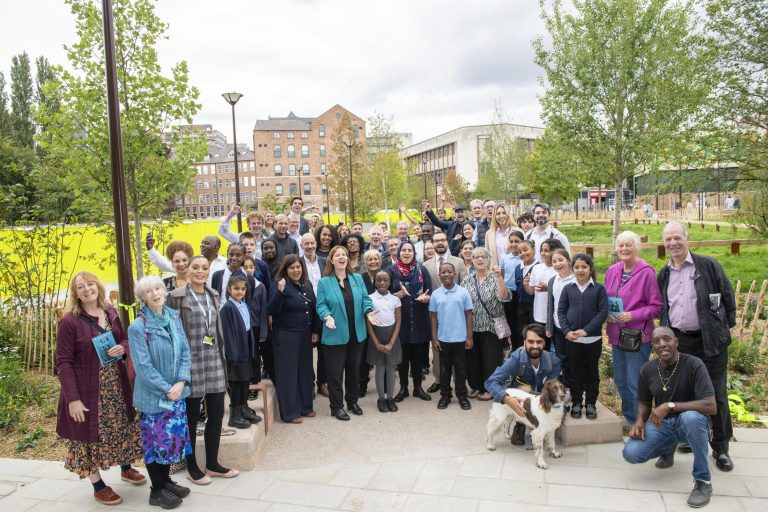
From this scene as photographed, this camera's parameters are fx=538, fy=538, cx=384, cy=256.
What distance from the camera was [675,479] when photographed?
14.9 ft

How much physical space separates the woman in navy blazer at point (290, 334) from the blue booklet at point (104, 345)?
186 centimetres

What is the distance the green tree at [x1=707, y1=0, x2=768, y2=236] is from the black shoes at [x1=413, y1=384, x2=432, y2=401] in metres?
9.21

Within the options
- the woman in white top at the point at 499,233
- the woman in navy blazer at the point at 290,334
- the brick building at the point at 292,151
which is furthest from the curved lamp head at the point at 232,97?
the brick building at the point at 292,151

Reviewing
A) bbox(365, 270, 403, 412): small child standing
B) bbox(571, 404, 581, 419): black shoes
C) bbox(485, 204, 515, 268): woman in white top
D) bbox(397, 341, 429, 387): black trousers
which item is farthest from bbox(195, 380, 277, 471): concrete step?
bbox(485, 204, 515, 268): woman in white top

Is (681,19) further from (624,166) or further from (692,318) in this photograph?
(692,318)

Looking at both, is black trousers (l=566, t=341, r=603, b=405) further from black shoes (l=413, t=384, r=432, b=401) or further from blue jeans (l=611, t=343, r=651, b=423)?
black shoes (l=413, t=384, r=432, b=401)

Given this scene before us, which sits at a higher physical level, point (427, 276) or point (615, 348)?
point (427, 276)

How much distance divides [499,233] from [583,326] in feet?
9.32

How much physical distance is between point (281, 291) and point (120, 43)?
5.42 m

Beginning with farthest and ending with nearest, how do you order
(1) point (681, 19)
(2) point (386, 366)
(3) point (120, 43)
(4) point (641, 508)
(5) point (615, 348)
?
(1) point (681, 19) < (3) point (120, 43) < (2) point (386, 366) < (5) point (615, 348) < (4) point (641, 508)

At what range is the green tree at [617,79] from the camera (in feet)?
45.5

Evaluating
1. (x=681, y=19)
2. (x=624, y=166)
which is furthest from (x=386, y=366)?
(x=681, y=19)

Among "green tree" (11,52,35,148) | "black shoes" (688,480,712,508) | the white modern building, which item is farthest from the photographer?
the white modern building

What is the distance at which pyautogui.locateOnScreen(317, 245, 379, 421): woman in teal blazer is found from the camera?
6184mm
